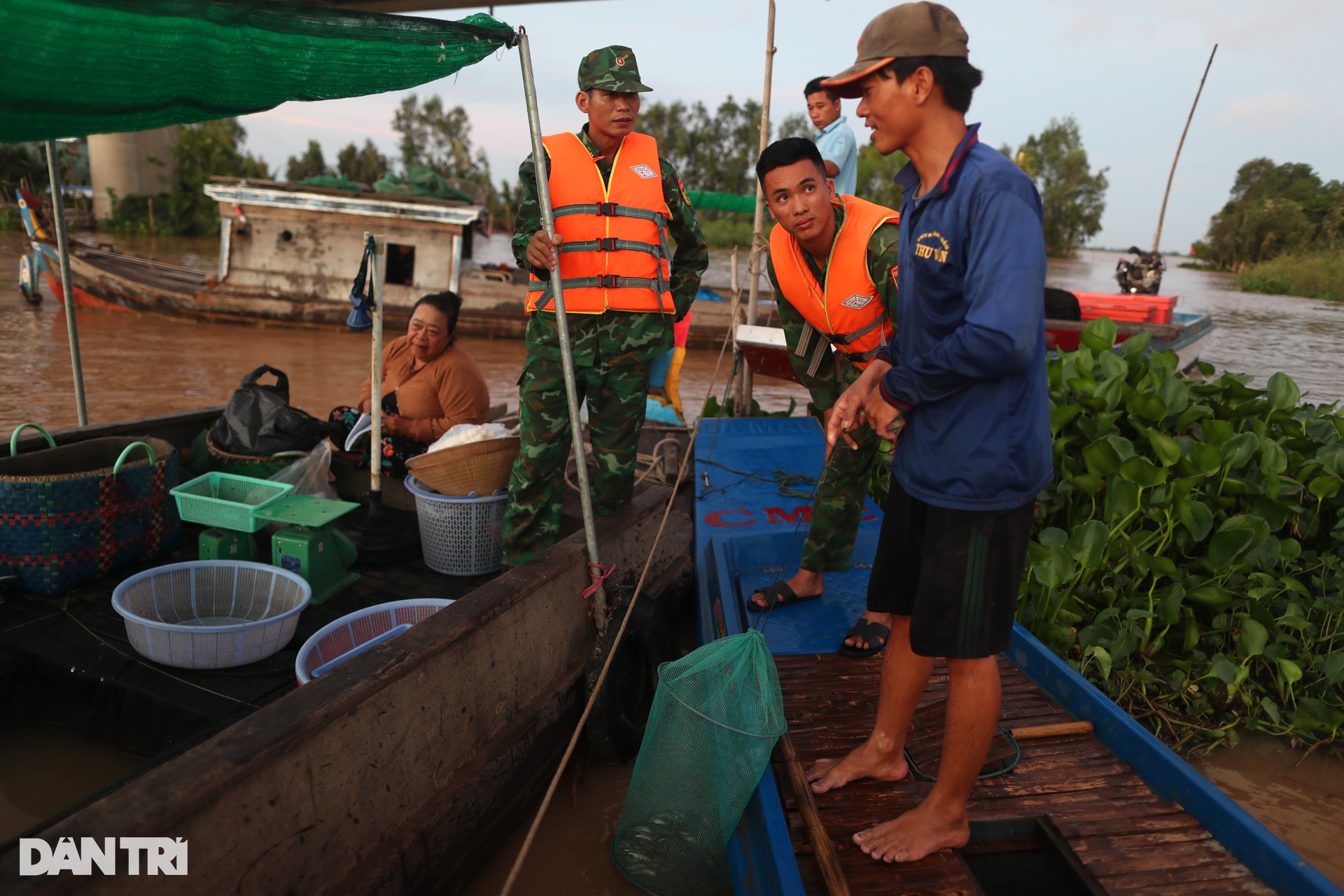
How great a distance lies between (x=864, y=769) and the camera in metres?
2.20

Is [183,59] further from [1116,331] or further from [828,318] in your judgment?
[1116,331]

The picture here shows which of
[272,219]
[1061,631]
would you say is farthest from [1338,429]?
[272,219]

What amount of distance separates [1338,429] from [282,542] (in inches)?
208

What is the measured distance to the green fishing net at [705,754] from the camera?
2.16 metres

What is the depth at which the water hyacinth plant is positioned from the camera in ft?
11.6

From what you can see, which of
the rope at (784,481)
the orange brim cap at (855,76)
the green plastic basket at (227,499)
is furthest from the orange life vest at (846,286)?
the green plastic basket at (227,499)

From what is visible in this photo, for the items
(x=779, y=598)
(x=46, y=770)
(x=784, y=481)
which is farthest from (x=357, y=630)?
(x=784, y=481)

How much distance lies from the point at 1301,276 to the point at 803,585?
97.9ft

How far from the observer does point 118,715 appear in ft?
8.67

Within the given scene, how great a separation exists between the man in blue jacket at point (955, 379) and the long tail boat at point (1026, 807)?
0.20 m

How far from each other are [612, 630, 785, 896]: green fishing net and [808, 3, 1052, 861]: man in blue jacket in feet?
1.40

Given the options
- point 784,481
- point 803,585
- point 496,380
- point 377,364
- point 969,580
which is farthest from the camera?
point 496,380

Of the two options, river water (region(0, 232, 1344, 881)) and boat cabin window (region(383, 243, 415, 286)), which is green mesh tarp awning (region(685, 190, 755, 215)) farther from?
boat cabin window (region(383, 243, 415, 286))

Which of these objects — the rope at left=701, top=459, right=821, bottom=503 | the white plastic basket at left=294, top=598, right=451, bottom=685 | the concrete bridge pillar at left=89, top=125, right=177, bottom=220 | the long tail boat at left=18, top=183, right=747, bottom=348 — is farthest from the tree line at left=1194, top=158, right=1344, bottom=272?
the concrete bridge pillar at left=89, top=125, right=177, bottom=220
